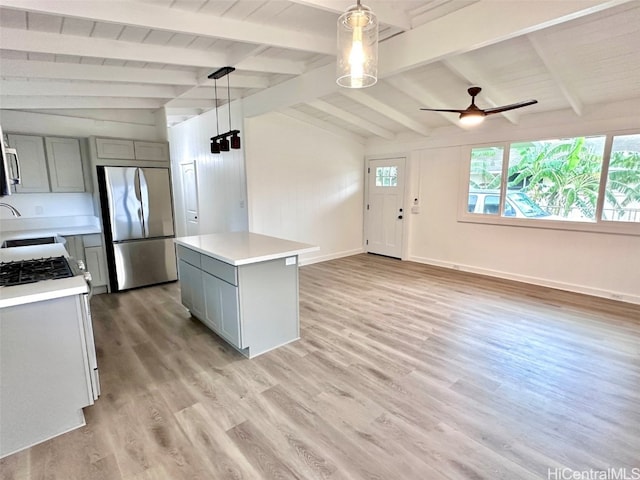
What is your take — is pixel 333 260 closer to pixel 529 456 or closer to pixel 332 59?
pixel 332 59

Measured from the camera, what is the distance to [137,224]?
4496mm

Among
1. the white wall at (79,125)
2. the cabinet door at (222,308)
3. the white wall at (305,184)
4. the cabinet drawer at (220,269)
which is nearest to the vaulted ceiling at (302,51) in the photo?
the white wall at (79,125)

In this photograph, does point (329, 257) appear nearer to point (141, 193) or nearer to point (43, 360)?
point (141, 193)

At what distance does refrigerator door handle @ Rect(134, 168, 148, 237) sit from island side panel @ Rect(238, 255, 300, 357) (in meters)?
2.72

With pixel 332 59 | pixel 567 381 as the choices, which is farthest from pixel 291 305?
pixel 332 59

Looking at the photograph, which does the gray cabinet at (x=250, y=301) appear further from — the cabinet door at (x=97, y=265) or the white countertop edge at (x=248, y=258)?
the cabinet door at (x=97, y=265)

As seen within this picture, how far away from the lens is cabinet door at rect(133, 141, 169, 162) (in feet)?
14.9

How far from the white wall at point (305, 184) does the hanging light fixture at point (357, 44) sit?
11.1 feet

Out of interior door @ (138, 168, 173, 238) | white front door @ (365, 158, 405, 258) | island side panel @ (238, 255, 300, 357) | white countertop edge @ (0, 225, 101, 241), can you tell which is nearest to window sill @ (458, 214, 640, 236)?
white front door @ (365, 158, 405, 258)

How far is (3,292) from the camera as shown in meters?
1.77

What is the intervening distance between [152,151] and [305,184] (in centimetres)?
250

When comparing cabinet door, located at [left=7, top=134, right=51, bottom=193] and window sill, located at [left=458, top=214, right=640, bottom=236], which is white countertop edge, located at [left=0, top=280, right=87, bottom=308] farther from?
window sill, located at [left=458, top=214, right=640, bottom=236]

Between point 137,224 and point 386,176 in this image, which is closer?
point 137,224

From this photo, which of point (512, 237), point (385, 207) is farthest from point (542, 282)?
point (385, 207)
